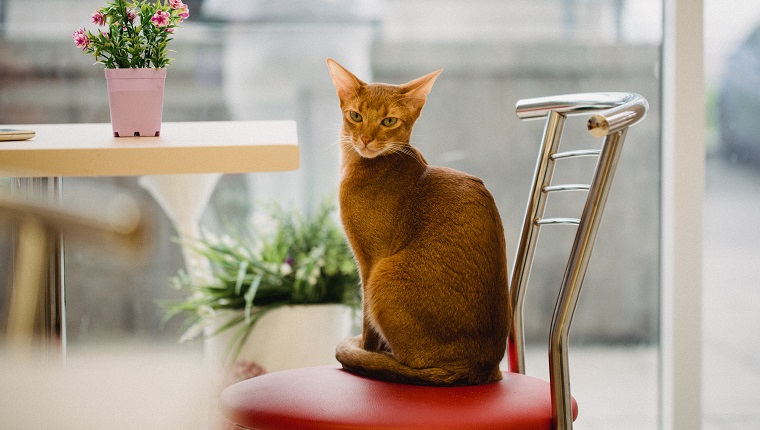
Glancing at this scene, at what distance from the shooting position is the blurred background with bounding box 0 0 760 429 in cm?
240

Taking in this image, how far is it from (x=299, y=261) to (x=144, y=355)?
0.62 meters

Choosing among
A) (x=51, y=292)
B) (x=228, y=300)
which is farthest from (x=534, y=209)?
(x=228, y=300)

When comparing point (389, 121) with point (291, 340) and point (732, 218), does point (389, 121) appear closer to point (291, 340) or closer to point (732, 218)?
point (291, 340)

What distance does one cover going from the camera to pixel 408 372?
128 centimetres

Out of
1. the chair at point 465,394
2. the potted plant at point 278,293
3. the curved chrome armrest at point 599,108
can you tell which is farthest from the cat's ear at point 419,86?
the potted plant at point 278,293

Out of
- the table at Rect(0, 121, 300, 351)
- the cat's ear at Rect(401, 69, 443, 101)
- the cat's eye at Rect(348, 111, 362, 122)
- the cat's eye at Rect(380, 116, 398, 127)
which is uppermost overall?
the cat's ear at Rect(401, 69, 443, 101)

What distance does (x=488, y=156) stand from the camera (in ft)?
8.34

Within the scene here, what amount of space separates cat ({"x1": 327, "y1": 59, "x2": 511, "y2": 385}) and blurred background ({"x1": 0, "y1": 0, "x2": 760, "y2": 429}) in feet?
3.65

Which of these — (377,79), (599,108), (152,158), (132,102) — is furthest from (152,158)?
(377,79)

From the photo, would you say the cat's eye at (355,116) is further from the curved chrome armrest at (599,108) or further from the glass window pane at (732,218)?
the glass window pane at (732,218)

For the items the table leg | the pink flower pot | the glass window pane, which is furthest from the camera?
the glass window pane

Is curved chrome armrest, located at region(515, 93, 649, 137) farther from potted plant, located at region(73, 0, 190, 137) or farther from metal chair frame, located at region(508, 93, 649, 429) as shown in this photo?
potted plant, located at region(73, 0, 190, 137)

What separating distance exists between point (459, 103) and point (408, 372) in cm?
137

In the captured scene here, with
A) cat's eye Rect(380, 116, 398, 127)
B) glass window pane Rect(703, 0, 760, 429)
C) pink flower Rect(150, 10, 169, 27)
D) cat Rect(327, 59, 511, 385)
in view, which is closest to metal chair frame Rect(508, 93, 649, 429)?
cat Rect(327, 59, 511, 385)
